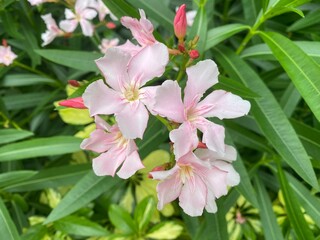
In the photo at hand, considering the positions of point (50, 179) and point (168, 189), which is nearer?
point (168, 189)

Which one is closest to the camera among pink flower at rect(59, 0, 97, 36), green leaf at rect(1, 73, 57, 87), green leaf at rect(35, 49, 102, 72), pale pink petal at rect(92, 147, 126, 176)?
pale pink petal at rect(92, 147, 126, 176)

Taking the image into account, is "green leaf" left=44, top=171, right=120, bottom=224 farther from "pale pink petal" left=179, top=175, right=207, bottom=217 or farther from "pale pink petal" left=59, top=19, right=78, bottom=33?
"pale pink petal" left=59, top=19, right=78, bottom=33

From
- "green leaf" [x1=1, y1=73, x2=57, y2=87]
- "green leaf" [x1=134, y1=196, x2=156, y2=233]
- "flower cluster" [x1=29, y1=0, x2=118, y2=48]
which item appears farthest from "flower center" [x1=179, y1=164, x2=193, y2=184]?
"green leaf" [x1=1, y1=73, x2=57, y2=87]

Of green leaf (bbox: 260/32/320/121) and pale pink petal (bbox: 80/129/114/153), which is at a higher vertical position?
green leaf (bbox: 260/32/320/121)

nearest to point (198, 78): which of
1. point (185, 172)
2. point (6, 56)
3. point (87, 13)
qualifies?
point (185, 172)

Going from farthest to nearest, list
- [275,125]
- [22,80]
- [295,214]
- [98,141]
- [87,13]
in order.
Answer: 1. [22,80]
2. [87,13]
3. [295,214]
4. [275,125]
5. [98,141]

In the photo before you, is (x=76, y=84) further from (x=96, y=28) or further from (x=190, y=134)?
(x=96, y=28)

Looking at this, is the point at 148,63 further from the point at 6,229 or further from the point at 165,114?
the point at 6,229

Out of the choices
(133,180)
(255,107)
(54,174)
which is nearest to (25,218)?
(54,174)
